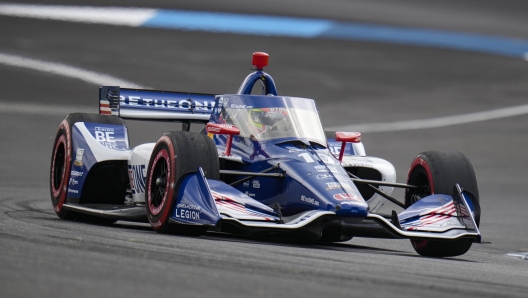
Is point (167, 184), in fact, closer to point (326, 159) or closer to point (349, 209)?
point (326, 159)

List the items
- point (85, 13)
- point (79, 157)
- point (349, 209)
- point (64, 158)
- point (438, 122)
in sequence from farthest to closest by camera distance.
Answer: point (85, 13) → point (438, 122) → point (64, 158) → point (79, 157) → point (349, 209)

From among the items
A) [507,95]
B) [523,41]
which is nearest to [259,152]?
[507,95]

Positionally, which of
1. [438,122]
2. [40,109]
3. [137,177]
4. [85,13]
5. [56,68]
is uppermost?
[85,13]

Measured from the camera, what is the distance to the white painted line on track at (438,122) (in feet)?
72.9

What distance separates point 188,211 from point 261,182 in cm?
96

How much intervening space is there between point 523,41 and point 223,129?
94.6ft

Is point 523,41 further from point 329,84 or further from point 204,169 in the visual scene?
point 204,169

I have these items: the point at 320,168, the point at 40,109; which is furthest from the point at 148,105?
the point at 40,109

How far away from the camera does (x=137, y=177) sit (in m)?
10.0

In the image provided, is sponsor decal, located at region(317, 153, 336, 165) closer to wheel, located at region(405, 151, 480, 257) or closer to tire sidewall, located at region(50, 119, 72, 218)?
wheel, located at region(405, 151, 480, 257)

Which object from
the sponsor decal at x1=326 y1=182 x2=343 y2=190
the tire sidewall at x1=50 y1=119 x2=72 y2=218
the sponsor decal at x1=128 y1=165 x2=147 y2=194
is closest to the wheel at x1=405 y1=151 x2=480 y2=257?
the sponsor decal at x1=326 y1=182 x2=343 y2=190

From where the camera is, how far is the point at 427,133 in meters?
22.4

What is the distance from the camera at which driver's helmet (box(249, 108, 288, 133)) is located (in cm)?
929

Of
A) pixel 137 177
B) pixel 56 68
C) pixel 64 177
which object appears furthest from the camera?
pixel 56 68
